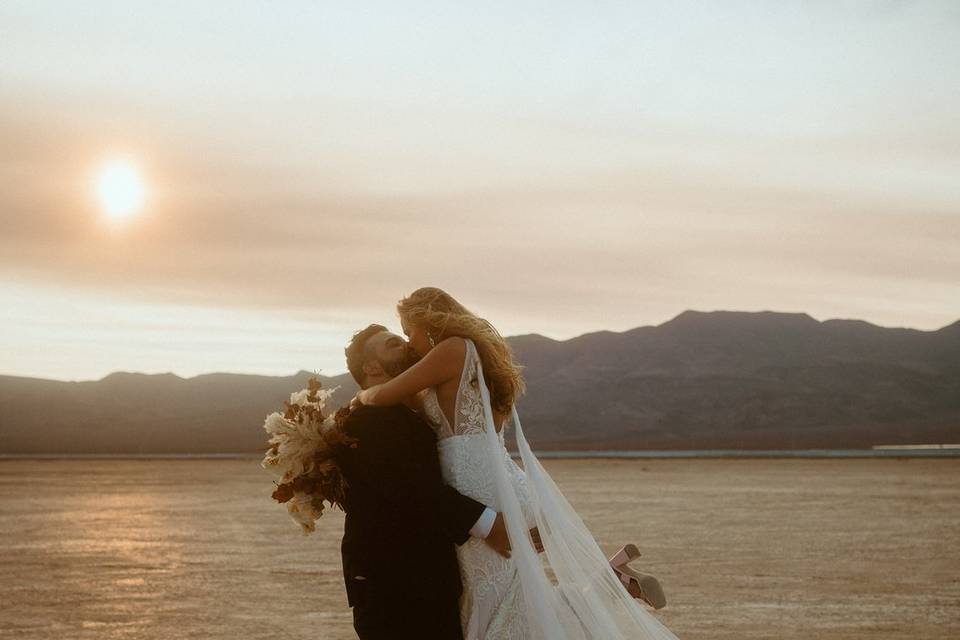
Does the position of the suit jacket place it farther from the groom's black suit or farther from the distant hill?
the distant hill

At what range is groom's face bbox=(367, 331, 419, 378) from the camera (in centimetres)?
523

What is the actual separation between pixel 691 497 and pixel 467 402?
29229 millimetres

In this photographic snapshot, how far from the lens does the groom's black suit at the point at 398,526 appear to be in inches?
194

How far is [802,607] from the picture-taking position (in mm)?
13227

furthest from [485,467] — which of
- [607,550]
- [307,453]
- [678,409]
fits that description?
[678,409]

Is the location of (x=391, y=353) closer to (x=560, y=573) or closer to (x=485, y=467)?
(x=485, y=467)

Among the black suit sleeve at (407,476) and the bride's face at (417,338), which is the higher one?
the bride's face at (417,338)

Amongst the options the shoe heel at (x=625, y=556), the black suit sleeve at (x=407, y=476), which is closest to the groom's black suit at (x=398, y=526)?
the black suit sleeve at (x=407, y=476)

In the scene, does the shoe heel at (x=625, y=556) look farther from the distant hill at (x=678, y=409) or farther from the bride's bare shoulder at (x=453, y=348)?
the distant hill at (x=678, y=409)

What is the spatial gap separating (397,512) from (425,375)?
0.52 meters

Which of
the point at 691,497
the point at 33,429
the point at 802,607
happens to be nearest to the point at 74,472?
the point at 691,497

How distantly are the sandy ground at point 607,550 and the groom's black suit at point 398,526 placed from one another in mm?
6682

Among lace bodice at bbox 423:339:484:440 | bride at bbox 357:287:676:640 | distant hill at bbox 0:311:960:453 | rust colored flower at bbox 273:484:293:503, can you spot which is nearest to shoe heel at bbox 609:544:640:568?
bride at bbox 357:287:676:640

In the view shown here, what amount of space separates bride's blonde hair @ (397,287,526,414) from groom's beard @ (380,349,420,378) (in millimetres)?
132
